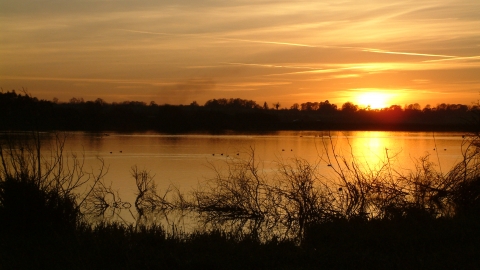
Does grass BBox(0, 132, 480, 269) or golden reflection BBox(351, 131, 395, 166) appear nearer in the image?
grass BBox(0, 132, 480, 269)

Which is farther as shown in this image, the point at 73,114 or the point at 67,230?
the point at 73,114

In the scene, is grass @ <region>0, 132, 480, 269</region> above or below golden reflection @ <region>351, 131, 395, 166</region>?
above

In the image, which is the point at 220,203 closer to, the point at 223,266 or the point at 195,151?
the point at 223,266

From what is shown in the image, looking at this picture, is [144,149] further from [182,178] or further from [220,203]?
[220,203]

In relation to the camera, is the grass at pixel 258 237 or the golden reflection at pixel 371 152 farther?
the golden reflection at pixel 371 152

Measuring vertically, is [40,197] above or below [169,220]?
above

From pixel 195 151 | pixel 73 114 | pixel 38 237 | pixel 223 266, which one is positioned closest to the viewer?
pixel 223 266

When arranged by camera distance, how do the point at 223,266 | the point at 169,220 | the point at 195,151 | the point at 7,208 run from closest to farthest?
the point at 223,266
the point at 7,208
the point at 169,220
the point at 195,151

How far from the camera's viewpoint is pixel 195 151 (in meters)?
37.3

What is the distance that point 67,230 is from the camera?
31.6 ft

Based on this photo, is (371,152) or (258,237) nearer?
(258,237)

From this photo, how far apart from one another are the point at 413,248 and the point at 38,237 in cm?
631

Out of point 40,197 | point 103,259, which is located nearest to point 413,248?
point 103,259

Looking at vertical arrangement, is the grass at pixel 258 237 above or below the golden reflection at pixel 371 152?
above
